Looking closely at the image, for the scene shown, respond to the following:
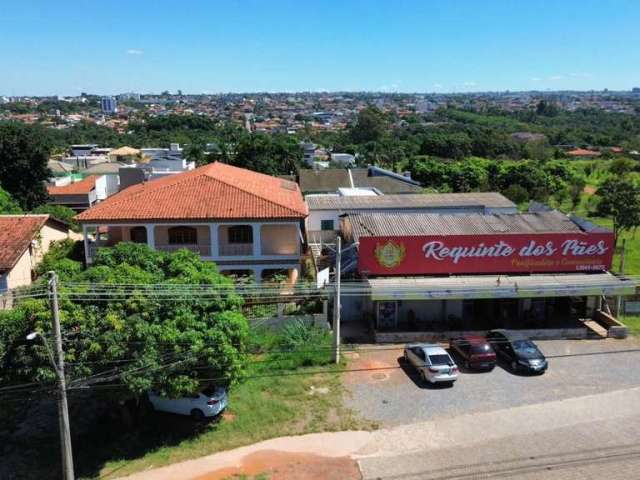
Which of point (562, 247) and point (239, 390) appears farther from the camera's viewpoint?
point (562, 247)

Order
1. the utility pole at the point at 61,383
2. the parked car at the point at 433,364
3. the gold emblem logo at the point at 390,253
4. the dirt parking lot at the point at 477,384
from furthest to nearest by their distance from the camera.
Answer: the gold emblem logo at the point at 390,253
the parked car at the point at 433,364
the dirt parking lot at the point at 477,384
the utility pole at the point at 61,383

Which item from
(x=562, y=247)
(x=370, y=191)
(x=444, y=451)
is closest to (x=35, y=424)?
(x=444, y=451)

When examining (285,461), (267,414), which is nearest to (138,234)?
(267,414)

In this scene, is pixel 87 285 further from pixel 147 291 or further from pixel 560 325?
pixel 560 325

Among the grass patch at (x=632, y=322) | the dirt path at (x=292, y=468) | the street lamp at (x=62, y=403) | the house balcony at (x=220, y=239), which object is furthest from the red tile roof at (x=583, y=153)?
the street lamp at (x=62, y=403)

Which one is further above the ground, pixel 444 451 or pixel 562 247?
pixel 562 247

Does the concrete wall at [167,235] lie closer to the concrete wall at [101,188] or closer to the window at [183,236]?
the window at [183,236]
